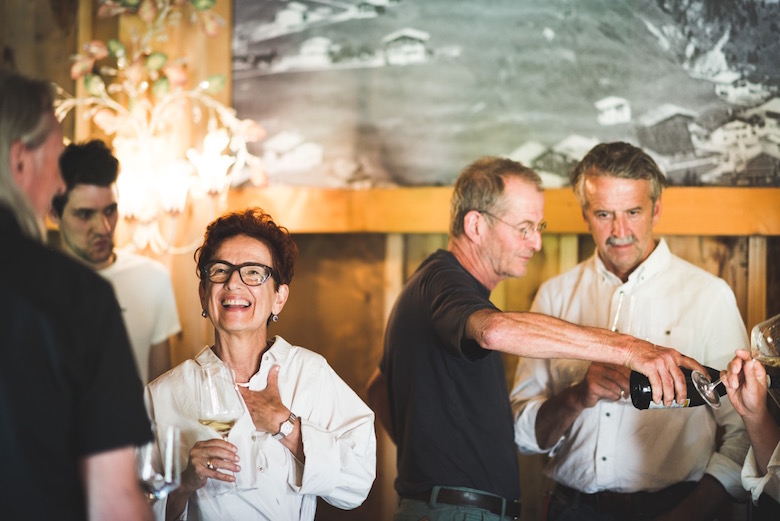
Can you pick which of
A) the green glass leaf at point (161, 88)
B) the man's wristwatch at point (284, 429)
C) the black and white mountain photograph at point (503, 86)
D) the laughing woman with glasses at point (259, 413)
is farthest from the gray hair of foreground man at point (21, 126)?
the black and white mountain photograph at point (503, 86)

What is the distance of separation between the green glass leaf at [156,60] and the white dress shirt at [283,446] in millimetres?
1731

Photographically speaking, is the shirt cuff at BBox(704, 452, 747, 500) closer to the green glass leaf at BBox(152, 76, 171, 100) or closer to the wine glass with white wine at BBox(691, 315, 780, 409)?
the wine glass with white wine at BBox(691, 315, 780, 409)

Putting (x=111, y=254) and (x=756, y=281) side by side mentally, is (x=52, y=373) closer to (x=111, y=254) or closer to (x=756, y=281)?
(x=111, y=254)

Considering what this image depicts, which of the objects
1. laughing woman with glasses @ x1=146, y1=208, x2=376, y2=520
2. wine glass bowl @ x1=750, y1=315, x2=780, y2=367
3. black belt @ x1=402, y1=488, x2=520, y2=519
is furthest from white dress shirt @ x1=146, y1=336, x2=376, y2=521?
wine glass bowl @ x1=750, y1=315, x2=780, y2=367

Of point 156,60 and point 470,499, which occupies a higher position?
point 156,60

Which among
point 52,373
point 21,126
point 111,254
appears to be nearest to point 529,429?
point 111,254

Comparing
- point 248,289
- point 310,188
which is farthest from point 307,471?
point 310,188

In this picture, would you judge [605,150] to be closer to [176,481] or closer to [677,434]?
[677,434]

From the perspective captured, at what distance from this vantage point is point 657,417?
271 centimetres

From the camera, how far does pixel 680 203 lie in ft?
11.3

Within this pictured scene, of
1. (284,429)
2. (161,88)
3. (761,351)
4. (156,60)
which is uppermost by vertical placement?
(156,60)

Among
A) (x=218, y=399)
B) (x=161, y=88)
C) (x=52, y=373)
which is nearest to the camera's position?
(x=52, y=373)

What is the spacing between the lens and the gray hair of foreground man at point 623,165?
112 inches

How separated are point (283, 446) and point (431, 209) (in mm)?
1708
